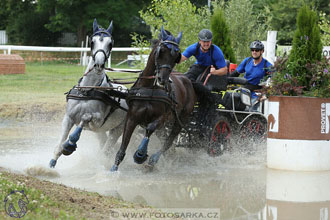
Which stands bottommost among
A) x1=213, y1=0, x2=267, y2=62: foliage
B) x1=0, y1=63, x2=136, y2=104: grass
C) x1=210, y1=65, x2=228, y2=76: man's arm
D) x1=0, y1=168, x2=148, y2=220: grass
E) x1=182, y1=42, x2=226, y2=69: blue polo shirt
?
x1=0, y1=63, x2=136, y2=104: grass

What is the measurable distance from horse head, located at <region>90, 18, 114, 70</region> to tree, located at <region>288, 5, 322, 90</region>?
9.88ft

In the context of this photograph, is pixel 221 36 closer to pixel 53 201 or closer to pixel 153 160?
pixel 153 160

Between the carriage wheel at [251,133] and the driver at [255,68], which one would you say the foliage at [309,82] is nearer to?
the driver at [255,68]

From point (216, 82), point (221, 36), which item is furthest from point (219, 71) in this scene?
point (221, 36)

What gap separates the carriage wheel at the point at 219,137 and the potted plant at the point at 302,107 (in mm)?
973

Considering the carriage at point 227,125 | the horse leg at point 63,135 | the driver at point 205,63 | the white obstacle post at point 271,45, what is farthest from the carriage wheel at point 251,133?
the horse leg at point 63,135

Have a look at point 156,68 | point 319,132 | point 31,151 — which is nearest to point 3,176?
point 156,68

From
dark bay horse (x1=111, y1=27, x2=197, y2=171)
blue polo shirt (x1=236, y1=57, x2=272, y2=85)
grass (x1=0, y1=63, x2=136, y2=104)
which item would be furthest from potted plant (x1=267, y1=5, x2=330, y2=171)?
grass (x1=0, y1=63, x2=136, y2=104)

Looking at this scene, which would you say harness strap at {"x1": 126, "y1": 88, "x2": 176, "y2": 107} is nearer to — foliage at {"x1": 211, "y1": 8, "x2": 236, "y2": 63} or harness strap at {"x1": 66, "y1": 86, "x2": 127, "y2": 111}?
harness strap at {"x1": 66, "y1": 86, "x2": 127, "y2": 111}

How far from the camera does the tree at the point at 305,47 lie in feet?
31.5

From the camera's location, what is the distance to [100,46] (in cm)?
849

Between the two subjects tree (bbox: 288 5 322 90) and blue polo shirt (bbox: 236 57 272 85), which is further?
blue polo shirt (bbox: 236 57 272 85)

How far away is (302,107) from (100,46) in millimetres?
3229

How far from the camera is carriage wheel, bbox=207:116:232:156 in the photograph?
1013 centimetres
